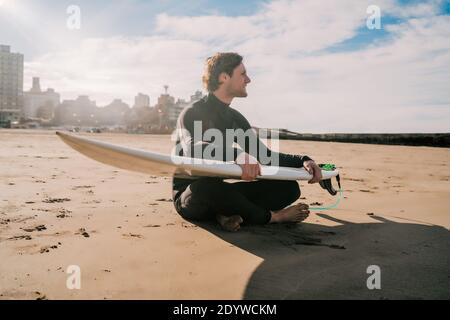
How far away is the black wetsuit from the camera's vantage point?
2.73m

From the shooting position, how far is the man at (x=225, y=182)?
8.93 ft

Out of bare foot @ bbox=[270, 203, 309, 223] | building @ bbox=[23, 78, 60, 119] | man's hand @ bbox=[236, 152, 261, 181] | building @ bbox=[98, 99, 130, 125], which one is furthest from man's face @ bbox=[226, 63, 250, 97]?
building @ bbox=[23, 78, 60, 119]

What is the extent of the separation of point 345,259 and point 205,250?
94 centimetres

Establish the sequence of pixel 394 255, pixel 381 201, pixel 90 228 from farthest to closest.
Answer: pixel 381 201 → pixel 90 228 → pixel 394 255

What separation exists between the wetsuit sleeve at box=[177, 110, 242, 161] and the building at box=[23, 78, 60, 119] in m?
150

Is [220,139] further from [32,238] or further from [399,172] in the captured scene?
[399,172]

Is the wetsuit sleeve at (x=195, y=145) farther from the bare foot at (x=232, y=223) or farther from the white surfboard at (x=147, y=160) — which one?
the bare foot at (x=232, y=223)

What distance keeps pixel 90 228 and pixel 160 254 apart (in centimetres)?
87

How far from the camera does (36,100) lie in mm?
167625

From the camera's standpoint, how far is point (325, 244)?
2598 millimetres

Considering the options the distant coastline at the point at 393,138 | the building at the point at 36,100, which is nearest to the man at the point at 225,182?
the distant coastline at the point at 393,138

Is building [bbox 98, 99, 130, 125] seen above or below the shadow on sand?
above

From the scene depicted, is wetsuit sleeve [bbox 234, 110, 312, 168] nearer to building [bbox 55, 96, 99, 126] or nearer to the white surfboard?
the white surfboard
